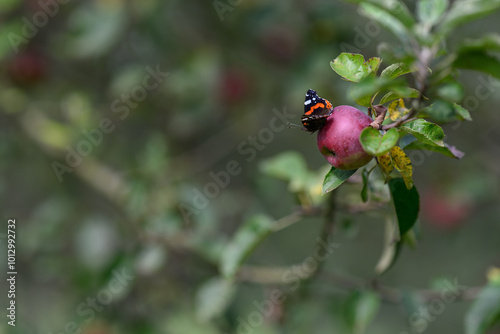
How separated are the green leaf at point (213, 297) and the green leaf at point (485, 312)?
0.65 meters

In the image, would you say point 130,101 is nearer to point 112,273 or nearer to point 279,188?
point 279,188

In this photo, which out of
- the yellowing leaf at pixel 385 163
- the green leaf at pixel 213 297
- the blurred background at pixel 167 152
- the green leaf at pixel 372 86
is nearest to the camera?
the green leaf at pixel 372 86

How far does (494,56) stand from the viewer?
800mm

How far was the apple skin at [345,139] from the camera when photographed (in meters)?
0.83

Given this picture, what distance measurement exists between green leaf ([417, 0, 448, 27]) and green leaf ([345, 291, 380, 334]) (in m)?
0.64

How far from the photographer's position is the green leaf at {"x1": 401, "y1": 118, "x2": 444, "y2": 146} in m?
0.83

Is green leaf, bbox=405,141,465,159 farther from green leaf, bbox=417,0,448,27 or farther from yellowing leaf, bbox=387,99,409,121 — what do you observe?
green leaf, bbox=417,0,448,27

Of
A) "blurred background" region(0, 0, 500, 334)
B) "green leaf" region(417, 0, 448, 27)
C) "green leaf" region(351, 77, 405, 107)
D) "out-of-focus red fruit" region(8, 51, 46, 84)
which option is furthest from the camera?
"out-of-focus red fruit" region(8, 51, 46, 84)

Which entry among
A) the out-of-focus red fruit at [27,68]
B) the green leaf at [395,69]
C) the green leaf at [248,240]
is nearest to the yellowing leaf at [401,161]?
the green leaf at [395,69]

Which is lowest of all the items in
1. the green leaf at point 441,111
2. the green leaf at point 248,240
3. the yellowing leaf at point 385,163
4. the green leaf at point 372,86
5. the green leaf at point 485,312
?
the green leaf at point 485,312

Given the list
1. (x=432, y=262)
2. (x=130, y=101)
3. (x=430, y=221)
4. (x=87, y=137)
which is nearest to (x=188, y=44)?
(x=130, y=101)

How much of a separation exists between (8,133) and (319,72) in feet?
4.33

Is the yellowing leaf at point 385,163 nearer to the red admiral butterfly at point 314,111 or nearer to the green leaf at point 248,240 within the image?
the red admiral butterfly at point 314,111

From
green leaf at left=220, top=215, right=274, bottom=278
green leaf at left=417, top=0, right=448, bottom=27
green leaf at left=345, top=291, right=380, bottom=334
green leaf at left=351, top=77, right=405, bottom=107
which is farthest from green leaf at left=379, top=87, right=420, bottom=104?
green leaf at left=345, top=291, right=380, bottom=334
